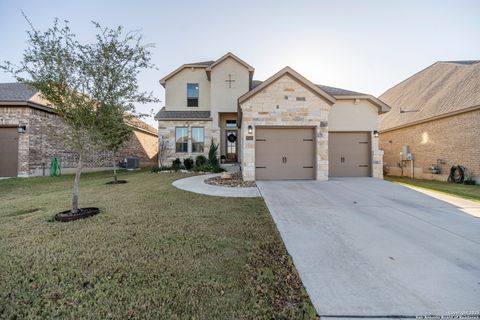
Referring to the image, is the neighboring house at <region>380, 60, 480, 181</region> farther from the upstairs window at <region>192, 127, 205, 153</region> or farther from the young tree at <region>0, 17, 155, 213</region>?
the young tree at <region>0, 17, 155, 213</region>

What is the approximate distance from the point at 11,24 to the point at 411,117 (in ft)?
76.4

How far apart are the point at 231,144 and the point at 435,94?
14730mm

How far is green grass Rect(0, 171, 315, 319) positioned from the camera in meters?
1.96

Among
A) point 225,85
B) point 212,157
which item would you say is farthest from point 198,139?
point 225,85

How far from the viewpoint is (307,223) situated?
13.8 feet

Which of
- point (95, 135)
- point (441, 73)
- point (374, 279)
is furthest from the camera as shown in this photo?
point (441, 73)

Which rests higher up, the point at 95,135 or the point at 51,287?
the point at 95,135

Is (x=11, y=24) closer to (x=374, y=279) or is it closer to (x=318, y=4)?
(x=318, y=4)

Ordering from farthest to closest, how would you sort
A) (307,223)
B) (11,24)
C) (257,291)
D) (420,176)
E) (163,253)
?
(420,176) → (11,24) → (307,223) → (163,253) → (257,291)

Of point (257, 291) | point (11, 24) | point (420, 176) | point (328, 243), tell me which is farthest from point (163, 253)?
point (420, 176)

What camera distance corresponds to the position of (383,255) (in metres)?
2.98

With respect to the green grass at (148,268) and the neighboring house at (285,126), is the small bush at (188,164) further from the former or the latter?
the green grass at (148,268)

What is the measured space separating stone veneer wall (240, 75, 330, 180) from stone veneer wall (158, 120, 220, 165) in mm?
6316

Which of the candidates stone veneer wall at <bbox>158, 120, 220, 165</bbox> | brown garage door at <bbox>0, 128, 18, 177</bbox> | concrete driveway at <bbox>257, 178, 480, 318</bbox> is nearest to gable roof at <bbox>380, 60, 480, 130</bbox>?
concrete driveway at <bbox>257, 178, 480, 318</bbox>
